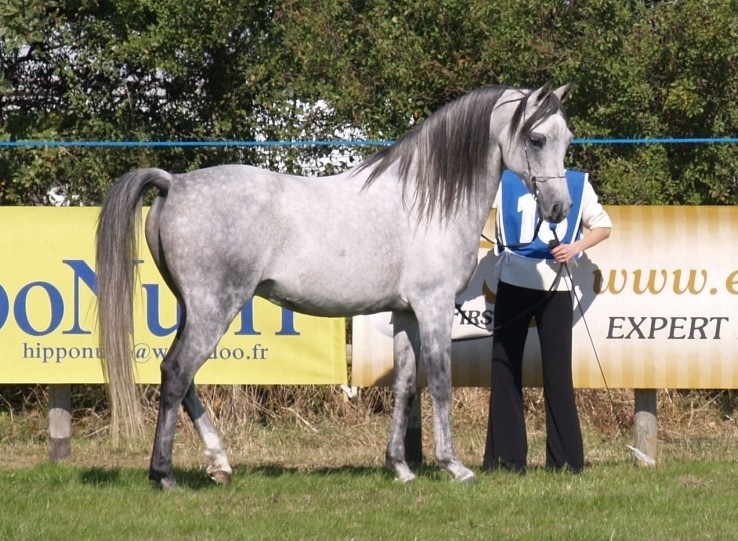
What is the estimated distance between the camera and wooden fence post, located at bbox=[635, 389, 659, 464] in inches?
316

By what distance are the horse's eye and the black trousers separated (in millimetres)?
997

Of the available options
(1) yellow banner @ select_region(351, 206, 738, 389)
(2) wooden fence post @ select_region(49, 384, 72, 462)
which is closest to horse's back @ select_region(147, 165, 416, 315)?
(1) yellow banner @ select_region(351, 206, 738, 389)

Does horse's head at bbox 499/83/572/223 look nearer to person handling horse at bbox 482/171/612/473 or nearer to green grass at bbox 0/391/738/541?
person handling horse at bbox 482/171/612/473

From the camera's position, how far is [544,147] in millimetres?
6512

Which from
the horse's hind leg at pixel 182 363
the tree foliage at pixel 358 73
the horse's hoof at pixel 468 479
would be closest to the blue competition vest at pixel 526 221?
the horse's hoof at pixel 468 479

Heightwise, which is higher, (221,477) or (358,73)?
(358,73)

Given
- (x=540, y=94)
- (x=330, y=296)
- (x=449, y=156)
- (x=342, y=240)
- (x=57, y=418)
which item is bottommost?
(x=57, y=418)

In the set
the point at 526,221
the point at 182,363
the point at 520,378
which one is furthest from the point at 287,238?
the point at 520,378

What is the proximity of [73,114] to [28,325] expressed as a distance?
343cm

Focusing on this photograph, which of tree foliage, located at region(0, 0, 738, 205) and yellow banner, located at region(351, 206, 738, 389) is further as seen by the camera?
tree foliage, located at region(0, 0, 738, 205)

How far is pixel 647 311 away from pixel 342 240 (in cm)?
244

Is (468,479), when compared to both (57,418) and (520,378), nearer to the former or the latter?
(520,378)

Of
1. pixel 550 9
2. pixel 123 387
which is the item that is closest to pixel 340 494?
pixel 123 387

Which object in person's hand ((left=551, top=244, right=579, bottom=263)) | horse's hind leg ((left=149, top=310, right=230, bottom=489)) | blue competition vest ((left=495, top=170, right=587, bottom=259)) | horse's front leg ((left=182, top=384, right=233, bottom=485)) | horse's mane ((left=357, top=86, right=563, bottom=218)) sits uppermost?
horse's mane ((left=357, top=86, right=563, bottom=218))
